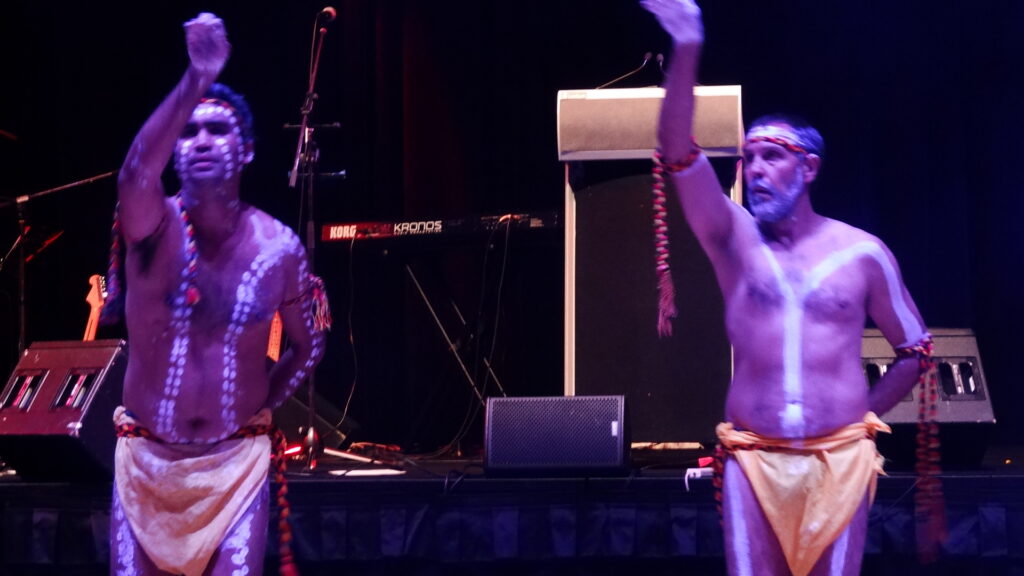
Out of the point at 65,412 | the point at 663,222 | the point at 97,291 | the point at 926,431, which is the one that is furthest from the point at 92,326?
the point at 926,431

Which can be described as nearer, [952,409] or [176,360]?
[176,360]

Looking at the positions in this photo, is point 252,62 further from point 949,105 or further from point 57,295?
point 949,105

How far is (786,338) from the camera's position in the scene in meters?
3.10

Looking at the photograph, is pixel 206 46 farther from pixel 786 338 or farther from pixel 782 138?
pixel 786 338

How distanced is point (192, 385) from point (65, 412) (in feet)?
7.01

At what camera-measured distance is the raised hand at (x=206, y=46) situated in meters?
2.79

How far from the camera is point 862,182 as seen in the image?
668 cm

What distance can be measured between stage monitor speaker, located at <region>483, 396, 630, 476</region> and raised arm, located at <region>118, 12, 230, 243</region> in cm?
218

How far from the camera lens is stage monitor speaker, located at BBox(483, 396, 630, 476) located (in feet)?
15.1

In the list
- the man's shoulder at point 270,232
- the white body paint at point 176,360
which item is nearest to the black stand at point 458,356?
the man's shoulder at point 270,232

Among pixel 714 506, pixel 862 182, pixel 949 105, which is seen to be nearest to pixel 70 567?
pixel 714 506

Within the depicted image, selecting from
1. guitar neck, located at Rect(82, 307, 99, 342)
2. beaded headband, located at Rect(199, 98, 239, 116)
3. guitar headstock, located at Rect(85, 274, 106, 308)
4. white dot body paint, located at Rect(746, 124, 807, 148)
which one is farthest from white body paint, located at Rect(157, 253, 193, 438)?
guitar headstock, located at Rect(85, 274, 106, 308)

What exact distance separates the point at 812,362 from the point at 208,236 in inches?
66.7

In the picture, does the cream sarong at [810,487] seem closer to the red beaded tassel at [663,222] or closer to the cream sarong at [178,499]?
the red beaded tassel at [663,222]
